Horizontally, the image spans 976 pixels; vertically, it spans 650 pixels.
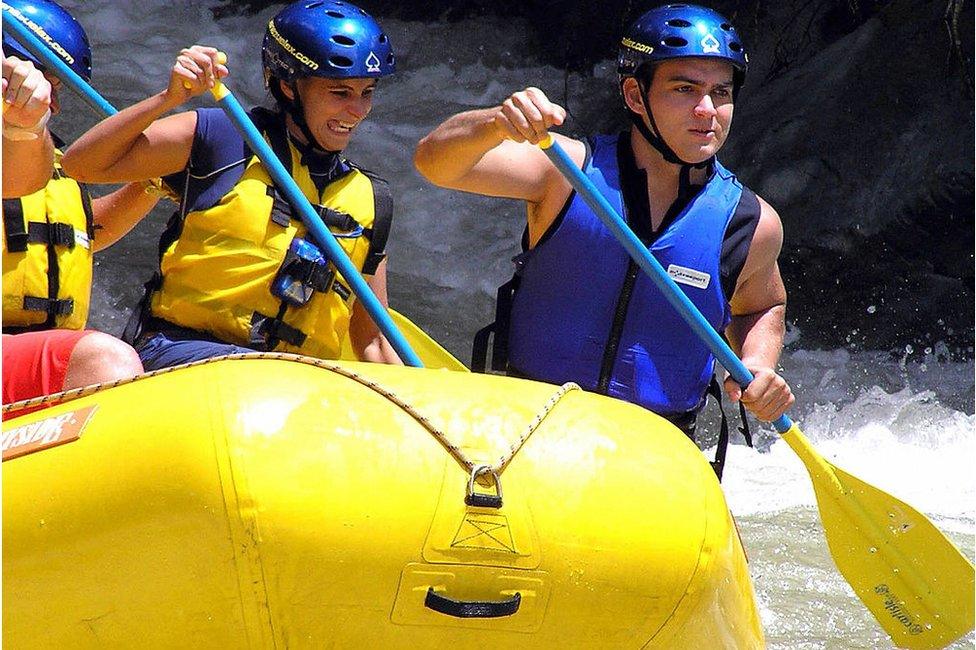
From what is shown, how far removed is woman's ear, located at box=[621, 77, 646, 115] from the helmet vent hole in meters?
0.68

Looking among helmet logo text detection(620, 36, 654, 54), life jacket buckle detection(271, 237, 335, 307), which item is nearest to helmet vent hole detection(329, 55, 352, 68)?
life jacket buckle detection(271, 237, 335, 307)

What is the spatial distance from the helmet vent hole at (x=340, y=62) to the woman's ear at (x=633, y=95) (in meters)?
0.68

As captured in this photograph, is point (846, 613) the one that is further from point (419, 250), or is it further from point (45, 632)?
point (419, 250)

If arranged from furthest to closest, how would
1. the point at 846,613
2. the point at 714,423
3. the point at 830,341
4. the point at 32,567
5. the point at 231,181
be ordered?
the point at 830,341
the point at 714,423
the point at 846,613
the point at 231,181
the point at 32,567

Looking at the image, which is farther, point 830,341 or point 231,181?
point 830,341

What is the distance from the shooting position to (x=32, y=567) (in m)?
2.39

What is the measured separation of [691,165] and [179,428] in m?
1.65

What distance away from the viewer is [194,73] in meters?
3.19

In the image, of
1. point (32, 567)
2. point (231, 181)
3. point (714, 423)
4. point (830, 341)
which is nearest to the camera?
point (32, 567)

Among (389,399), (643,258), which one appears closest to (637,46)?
(643,258)

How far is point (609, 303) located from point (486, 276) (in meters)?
4.45

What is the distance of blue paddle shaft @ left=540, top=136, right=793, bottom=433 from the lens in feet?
10.7

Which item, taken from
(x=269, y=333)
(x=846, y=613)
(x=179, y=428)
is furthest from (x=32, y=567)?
(x=846, y=613)

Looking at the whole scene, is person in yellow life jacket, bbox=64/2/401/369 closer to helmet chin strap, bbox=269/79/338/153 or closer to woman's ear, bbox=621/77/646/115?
helmet chin strap, bbox=269/79/338/153
